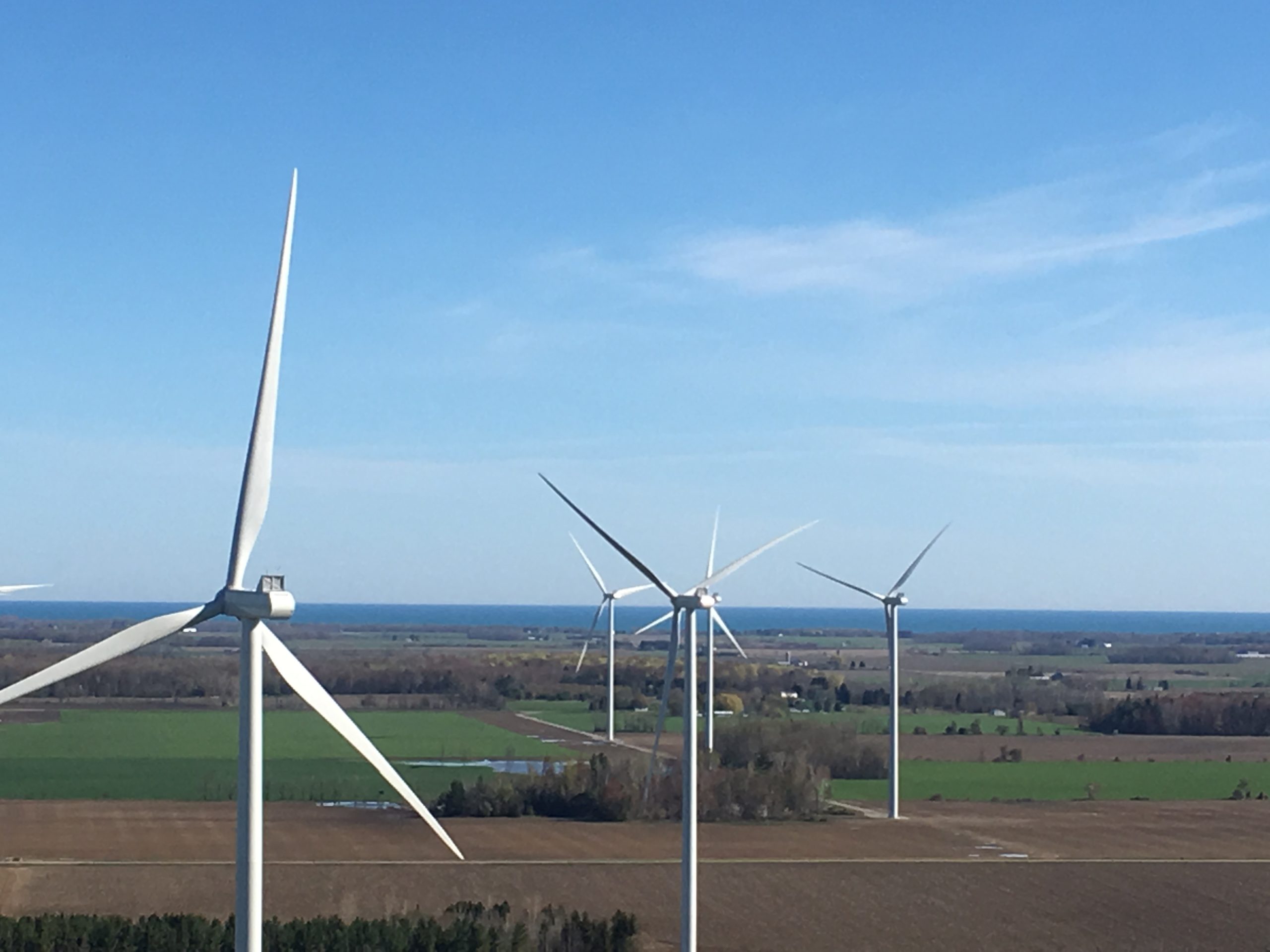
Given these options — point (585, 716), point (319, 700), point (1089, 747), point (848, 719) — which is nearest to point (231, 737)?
point (585, 716)

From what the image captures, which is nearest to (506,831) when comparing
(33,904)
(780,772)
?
(780,772)

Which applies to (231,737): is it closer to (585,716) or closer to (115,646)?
(585,716)

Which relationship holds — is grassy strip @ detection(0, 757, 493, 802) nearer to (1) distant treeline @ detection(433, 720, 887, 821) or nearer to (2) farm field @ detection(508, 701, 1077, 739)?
(1) distant treeline @ detection(433, 720, 887, 821)

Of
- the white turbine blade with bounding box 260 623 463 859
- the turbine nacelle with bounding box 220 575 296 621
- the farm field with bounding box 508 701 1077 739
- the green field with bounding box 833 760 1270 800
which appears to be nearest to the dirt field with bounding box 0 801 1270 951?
the green field with bounding box 833 760 1270 800

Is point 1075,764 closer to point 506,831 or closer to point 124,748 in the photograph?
point 506,831

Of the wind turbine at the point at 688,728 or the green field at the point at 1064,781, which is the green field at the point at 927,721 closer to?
the green field at the point at 1064,781
